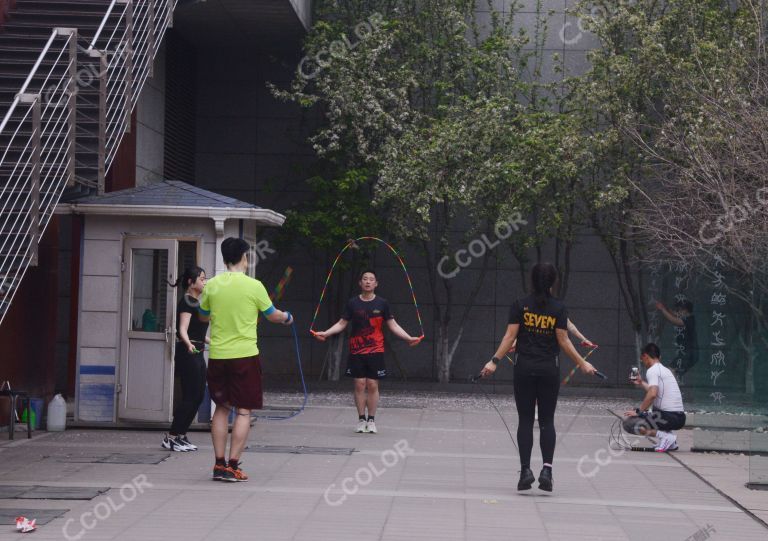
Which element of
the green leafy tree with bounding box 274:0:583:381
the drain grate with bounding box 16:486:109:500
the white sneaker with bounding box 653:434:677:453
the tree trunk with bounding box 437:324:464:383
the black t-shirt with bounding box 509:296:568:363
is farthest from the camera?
the tree trunk with bounding box 437:324:464:383

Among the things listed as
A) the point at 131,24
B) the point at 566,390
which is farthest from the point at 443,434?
the point at 566,390

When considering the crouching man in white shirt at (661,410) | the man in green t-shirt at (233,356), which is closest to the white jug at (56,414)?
the man in green t-shirt at (233,356)

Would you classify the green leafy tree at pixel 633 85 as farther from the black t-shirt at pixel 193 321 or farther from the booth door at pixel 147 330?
the black t-shirt at pixel 193 321

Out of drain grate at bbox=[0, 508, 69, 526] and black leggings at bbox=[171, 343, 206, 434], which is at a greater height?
black leggings at bbox=[171, 343, 206, 434]

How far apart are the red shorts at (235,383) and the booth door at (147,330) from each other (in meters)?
3.61

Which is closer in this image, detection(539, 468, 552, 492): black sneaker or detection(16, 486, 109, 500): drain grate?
detection(16, 486, 109, 500): drain grate

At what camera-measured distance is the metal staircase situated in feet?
36.7

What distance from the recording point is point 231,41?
22.4 m

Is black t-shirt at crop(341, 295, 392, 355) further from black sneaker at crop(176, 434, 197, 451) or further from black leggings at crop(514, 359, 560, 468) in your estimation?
black leggings at crop(514, 359, 560, 468)

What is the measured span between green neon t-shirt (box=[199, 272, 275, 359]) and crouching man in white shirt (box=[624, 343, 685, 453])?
16.1ft

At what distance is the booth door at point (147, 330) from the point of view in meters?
13.5

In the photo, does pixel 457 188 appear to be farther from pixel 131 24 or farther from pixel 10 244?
pixel 10 244

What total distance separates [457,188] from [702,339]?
6.03m

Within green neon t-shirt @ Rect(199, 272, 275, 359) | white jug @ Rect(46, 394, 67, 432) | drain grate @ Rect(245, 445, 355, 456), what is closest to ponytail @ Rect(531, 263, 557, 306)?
green neon t-shirt @ Rect(199, 272, 275, 359)
